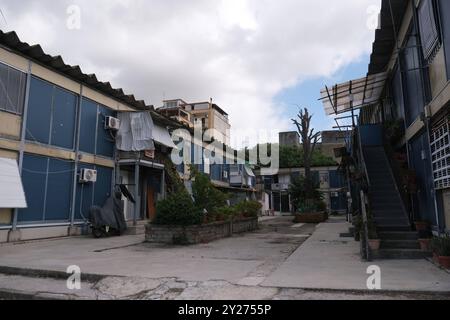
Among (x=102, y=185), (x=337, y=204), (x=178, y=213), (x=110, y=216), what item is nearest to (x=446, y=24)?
(x=178, y=213)

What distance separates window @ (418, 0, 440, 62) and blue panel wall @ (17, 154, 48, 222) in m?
12.1

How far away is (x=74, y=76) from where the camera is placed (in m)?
14.5

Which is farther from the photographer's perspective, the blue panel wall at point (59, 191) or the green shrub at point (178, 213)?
the blue panel wall at point (59, 191)

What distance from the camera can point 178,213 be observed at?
1164 centimetres

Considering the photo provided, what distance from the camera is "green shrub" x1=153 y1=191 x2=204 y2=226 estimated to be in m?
11.6

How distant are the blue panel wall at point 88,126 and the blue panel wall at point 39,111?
1726 millimetres

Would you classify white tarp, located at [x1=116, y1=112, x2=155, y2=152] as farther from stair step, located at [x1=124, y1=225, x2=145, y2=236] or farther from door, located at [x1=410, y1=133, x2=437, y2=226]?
door, located at [x1=410, y1=133, x2=437, y2=226]

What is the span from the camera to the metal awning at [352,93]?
41.1 feet

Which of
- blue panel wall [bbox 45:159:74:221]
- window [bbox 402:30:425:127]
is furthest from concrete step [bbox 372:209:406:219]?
blue panel wall [bbox 45:159:74:221]

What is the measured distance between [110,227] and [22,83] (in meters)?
5.86

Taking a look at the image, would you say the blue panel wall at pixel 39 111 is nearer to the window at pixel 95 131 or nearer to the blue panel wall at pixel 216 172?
the window at pixel 95 131

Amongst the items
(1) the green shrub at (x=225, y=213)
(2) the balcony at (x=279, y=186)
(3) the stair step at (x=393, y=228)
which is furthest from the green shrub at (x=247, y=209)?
(2) the balcony at (x=279, y=186)

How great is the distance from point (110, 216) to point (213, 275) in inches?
337
